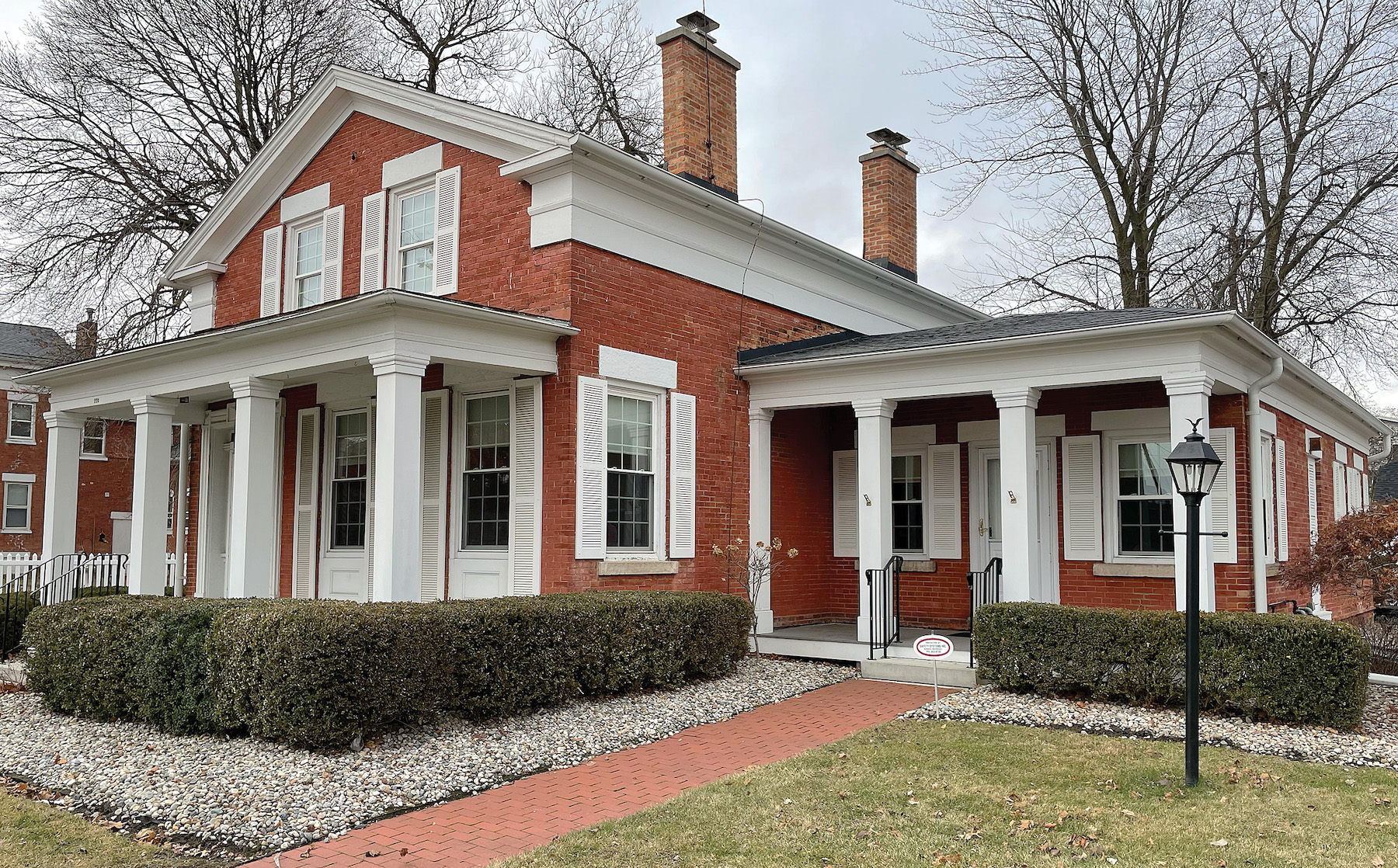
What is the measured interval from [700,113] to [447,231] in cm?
366

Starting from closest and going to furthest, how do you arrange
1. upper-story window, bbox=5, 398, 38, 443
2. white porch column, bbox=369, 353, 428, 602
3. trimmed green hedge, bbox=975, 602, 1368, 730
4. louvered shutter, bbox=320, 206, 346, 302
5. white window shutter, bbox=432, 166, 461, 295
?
trimmed green hedge, bbox=975, 602, 1368, 730 → white porch column, bbox=369, 353, 428, 602 → white window shutter, bbox=432, 166, 461, 295 → louvered shutter, bbox=320, 206, 346, 302 → upper-story window, bbox=5, 398, 38, 443

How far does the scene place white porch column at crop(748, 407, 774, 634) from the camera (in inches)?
523

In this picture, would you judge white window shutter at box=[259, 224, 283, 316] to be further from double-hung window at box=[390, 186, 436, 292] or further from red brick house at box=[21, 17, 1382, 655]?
double-hung window at box=[390, 186, 436, 292]

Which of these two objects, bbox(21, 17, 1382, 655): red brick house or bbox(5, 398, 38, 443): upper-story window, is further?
bbox(5, 398, 38, 443): upper-story window

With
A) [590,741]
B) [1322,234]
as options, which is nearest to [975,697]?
[590,741]

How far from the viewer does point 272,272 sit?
14.7m

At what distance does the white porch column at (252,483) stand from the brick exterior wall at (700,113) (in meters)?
5.74

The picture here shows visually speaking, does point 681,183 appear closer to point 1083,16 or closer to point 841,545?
point 841,545

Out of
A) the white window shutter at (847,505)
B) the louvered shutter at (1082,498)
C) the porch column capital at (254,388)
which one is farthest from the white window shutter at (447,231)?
the louvered shutter at (1082,498)

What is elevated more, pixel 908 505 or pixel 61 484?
pixel 61 484

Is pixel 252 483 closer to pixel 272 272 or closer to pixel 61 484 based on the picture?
pixel 272 272

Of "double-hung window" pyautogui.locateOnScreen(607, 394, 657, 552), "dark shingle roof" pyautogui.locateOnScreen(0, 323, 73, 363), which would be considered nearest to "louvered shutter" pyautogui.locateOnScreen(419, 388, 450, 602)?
"double-hung window" pyautogui.locateOnScreen(607, 394, 657, 552)

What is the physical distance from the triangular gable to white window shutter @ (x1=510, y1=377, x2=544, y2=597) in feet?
9.10

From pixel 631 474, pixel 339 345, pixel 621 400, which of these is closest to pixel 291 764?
pixel 339 345
